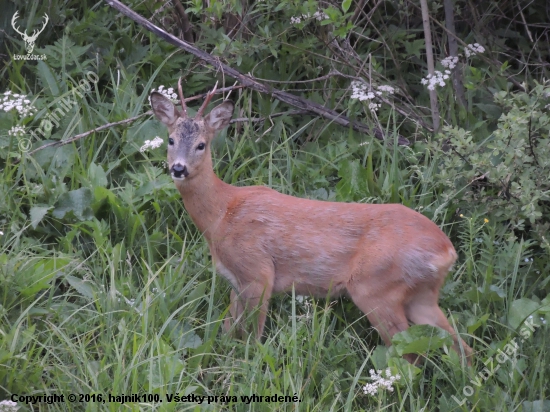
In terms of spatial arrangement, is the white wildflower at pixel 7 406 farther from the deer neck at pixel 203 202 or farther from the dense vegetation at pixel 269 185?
the deer neck at pixel 203 202

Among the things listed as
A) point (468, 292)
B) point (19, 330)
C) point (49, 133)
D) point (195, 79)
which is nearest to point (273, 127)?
point (195, 79)

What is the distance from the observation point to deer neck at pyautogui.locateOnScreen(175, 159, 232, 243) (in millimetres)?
4754

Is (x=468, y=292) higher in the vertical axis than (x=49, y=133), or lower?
lower

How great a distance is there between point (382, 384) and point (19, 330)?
5.45 ft

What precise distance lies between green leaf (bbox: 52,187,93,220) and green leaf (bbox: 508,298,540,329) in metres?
2.38

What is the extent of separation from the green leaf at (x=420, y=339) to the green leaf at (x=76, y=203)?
1.96 metres

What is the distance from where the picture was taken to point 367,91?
588cm

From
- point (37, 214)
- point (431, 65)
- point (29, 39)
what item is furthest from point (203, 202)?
point (29, 39)

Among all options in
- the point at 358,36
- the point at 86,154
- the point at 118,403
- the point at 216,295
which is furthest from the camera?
the point at 358,36

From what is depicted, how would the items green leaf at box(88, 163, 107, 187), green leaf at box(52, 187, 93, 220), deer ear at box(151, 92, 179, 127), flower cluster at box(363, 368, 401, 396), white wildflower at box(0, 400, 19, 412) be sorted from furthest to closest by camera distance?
green leaf at box(88, 163, 107, 187) < green leaf at box(52, 187, 93, 220) < deer ear at box(151, 92, 179, 127) < flower cluster at box(363, 368, 401, 396) < white wildflower at box(0, 400, 19, 412)

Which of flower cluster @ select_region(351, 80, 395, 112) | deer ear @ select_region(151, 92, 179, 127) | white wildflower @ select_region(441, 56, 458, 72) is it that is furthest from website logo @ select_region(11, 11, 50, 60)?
white wildflower @ select_region(441, 56, 458, 72)

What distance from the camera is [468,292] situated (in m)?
4.65

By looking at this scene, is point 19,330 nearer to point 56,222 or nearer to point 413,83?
point 56,222

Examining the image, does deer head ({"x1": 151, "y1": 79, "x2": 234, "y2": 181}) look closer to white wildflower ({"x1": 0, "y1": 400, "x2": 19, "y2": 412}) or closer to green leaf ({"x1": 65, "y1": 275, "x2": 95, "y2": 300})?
green leaf ({"x1": 65, "y1": 275, "x2": 95, "y2": 300})
